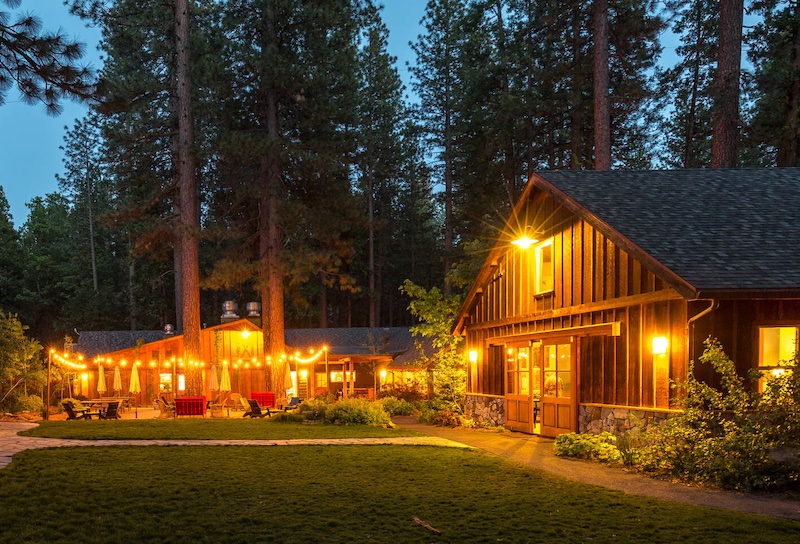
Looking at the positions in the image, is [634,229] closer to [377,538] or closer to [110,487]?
[377,538]

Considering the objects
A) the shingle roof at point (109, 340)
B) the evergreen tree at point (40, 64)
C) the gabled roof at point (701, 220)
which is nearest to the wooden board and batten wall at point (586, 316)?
the gabled roof at point (701, 220)

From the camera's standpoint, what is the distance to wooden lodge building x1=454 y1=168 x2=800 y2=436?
10.1 meters

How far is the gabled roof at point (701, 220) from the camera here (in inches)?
382

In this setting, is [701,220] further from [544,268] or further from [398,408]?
[398,408]

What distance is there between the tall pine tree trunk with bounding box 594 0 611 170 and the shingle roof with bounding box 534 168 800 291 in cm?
635

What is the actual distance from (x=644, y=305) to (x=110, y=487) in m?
8.19

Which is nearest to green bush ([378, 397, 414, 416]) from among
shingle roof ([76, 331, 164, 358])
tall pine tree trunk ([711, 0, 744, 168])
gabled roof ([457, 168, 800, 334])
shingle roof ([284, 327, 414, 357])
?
shingle roof ([284, 327, 414, 357])

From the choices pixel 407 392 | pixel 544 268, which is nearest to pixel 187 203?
pixel 407 392

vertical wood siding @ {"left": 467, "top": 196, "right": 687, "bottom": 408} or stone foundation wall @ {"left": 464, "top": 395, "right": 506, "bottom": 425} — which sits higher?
vertical wood siding @ {"left": 467, "top": 196, "right": 687, "bottom": 408}

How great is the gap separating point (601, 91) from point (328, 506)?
17.4 metres

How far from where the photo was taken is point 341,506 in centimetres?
755

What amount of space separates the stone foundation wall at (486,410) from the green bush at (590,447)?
4577mm

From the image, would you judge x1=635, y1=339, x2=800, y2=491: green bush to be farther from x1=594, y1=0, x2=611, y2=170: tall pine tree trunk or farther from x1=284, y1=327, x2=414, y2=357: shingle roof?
x1=284, y1=327, x2=414, y2=357: shingle roof

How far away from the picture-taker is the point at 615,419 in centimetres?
1205
